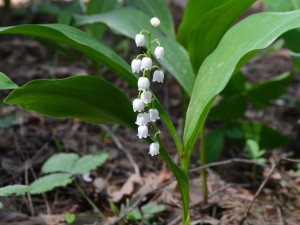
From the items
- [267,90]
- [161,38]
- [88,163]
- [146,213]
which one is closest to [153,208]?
[146,213]

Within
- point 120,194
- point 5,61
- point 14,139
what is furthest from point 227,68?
point 5,61

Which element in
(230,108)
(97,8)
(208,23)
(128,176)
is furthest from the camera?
(97,8)

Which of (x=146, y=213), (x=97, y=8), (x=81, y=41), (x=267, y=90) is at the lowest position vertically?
(x=146, y=213)

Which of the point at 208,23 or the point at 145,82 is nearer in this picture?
the point at 145,82

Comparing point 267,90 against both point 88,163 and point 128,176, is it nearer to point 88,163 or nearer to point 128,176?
point 128,176

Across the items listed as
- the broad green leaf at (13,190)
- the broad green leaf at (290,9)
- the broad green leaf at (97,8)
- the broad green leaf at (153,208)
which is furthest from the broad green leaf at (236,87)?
the broad green leaf at (13,190)
